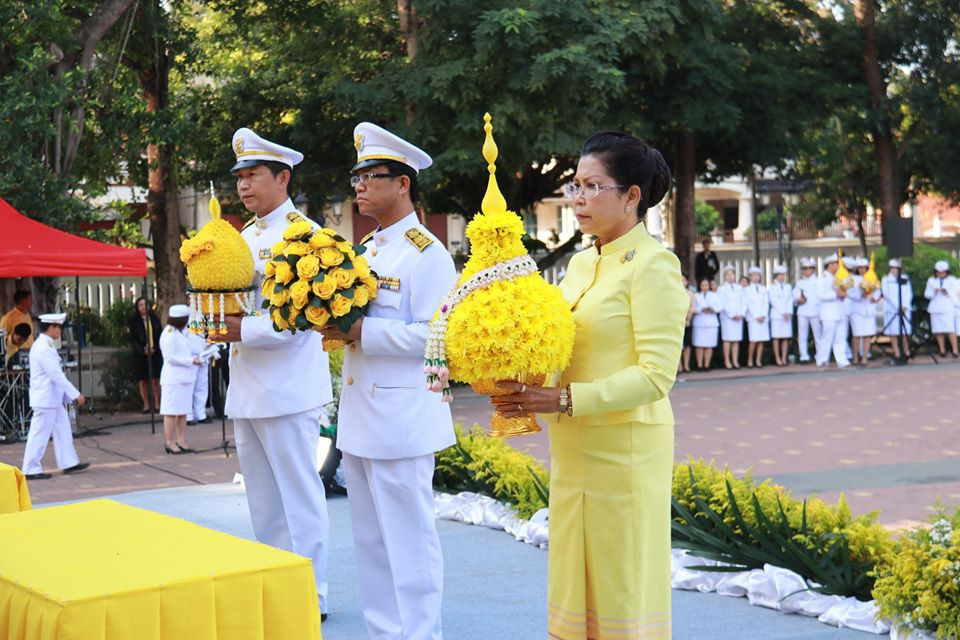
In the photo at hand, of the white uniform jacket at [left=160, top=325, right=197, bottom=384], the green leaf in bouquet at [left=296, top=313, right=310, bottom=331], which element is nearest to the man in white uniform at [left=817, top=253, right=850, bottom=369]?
the white uniform jacket at [left=160, top=325, right=197, bottom=384]

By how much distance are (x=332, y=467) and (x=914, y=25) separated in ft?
65.6

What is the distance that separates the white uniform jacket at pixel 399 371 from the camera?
4625 mm

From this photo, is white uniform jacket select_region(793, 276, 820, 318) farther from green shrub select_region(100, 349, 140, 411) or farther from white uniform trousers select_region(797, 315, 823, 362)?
green shrub select_region(100, 349, 140, 411)

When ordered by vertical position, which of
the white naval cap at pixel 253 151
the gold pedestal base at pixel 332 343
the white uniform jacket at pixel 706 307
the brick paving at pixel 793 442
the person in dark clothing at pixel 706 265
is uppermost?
the white naval cap at pixel 253 151

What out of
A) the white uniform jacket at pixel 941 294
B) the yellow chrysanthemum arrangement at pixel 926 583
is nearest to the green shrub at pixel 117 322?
the white uniform jacket at pixel 941 294

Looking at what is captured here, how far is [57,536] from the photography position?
3598 mm

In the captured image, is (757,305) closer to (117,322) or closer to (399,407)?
(117,322)

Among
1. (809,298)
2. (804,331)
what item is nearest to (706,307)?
(809,298)

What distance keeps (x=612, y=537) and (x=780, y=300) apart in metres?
18.0

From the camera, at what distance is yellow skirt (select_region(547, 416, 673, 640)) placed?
355 centimetres

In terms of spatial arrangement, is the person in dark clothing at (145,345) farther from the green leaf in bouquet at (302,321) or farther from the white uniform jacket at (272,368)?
the green leaf in bouquet at (302,321)

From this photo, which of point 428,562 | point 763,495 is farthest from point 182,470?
point 428,562

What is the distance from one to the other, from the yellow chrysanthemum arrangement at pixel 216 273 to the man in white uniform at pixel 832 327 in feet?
55.2

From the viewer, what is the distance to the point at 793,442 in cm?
1238
